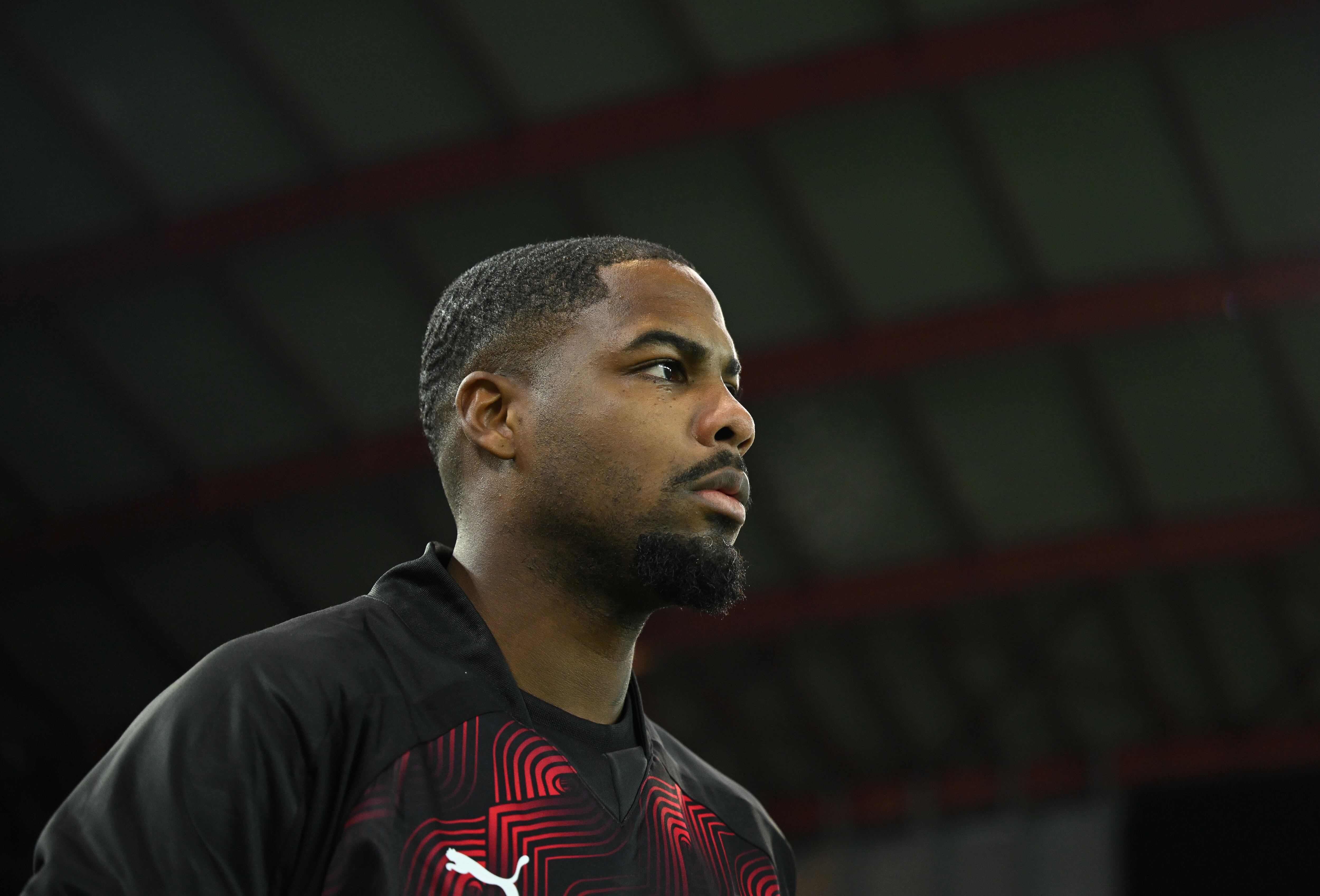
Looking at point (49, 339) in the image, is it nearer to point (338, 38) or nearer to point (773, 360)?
point (338, 38)

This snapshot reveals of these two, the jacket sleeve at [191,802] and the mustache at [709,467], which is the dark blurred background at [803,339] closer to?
the mustache at [709,467]

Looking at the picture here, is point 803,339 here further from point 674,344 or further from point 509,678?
point 509,678

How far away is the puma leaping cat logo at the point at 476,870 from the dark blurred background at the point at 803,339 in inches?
293

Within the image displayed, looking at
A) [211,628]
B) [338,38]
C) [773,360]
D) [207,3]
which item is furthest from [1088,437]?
[211,628]

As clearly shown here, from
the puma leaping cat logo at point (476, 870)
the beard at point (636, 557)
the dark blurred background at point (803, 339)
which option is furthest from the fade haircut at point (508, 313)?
the dark blurred background at point (803, 339)

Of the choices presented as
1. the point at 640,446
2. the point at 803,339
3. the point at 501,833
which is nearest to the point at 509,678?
the point at 501,833

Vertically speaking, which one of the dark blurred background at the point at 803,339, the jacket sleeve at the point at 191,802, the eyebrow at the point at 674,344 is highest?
the dark blurred background at the point at 803,339

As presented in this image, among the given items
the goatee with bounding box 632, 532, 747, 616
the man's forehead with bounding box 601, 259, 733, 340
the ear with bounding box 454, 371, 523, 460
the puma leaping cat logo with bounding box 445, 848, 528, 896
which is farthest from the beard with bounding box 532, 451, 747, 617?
the puma leaping cat logo with bounding box 445, 848, 528, 896

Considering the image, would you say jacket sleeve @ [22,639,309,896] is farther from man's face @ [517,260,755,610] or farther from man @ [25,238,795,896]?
man's face @ [517,260,755,610]

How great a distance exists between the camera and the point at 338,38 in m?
8.59

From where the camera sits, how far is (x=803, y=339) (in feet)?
33.0

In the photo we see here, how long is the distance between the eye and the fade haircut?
Answer: 152 mm

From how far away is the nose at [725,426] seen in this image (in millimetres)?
1945

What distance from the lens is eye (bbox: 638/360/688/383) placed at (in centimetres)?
199
